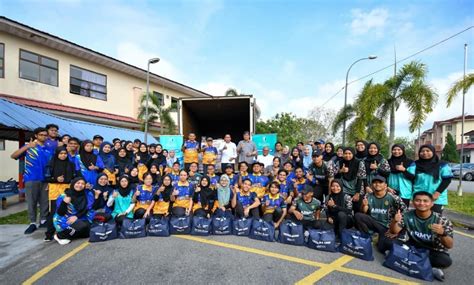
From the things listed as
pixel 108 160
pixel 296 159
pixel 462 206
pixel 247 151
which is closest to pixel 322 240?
pixel 296 159

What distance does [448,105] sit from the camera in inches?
350

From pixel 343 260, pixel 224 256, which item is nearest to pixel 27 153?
pixel 224 256

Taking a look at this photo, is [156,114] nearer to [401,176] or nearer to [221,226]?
[221,226]

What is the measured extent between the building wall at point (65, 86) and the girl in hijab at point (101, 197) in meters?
9.34

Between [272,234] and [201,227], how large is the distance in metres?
1.23

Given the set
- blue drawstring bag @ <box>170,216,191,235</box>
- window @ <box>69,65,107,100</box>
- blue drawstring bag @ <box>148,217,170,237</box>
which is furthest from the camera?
window @ <box>69,65,107,100</box>

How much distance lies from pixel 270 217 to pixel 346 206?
4.52 ft

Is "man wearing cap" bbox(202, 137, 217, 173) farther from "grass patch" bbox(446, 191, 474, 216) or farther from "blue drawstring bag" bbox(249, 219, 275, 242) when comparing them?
"grass patch" bbox(446, 191, 474, 216)

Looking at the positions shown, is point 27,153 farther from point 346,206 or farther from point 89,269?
point 346,206

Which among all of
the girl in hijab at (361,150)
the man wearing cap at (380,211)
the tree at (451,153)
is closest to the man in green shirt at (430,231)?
the man wearing cap at (380,211)

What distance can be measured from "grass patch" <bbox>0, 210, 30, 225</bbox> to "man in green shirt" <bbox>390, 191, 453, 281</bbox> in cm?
697

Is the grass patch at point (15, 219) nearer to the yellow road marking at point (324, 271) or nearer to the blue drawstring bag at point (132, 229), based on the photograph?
the blue drawstring bag at point (132, 229)

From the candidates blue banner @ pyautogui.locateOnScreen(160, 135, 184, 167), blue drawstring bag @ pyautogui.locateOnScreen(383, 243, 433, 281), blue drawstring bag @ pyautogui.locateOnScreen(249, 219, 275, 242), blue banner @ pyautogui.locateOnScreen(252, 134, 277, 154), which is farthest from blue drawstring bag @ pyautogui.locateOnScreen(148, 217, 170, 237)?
blue banner @ pyautogui.locateOnScreen(252, 134, 277, 154)

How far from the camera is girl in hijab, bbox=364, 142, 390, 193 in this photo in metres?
4.38
